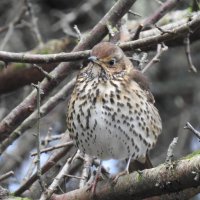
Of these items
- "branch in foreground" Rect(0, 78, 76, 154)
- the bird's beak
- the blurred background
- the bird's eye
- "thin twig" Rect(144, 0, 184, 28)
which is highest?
the bird's beak

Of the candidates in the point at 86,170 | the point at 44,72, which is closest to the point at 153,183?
the point at 44,72

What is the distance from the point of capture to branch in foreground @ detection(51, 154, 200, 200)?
3514 millimetres

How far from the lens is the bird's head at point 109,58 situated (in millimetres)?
4656

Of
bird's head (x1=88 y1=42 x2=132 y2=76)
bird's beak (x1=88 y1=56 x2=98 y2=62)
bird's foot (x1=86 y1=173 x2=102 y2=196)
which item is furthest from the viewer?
bird's head (x1=88 y1=42 x2=132 y2=76)

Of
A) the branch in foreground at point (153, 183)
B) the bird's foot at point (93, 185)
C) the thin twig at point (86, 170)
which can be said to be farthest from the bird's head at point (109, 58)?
the branch in foreground at point (153, 183)

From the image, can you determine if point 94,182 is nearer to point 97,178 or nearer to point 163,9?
point 97,178

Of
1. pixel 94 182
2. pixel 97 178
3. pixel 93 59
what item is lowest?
pixel 97 178

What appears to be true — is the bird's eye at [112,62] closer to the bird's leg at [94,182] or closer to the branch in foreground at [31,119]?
the branch in foreground at [31,119]

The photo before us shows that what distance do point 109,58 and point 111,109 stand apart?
0.41 m

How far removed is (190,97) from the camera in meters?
8.35

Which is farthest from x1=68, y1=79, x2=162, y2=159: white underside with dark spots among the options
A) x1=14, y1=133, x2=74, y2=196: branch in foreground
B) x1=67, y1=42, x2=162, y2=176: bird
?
x1=14, y1=133, x2=74, y2=196: branch in foreground

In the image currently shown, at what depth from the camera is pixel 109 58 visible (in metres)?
4.89

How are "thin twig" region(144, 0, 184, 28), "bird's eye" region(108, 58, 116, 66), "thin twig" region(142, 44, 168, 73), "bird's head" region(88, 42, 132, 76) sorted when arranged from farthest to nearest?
"thin twig" region(144, 0, 184, 28) → "thin twig" region(142, 44, 168, 73) → "bird's eye" region(108, 58, 116, 66) → "bird's head" region(88, 42, 132, 76)

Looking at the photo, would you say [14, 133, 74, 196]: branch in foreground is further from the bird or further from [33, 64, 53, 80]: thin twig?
[33, 64, 53, 80]: thin twig
